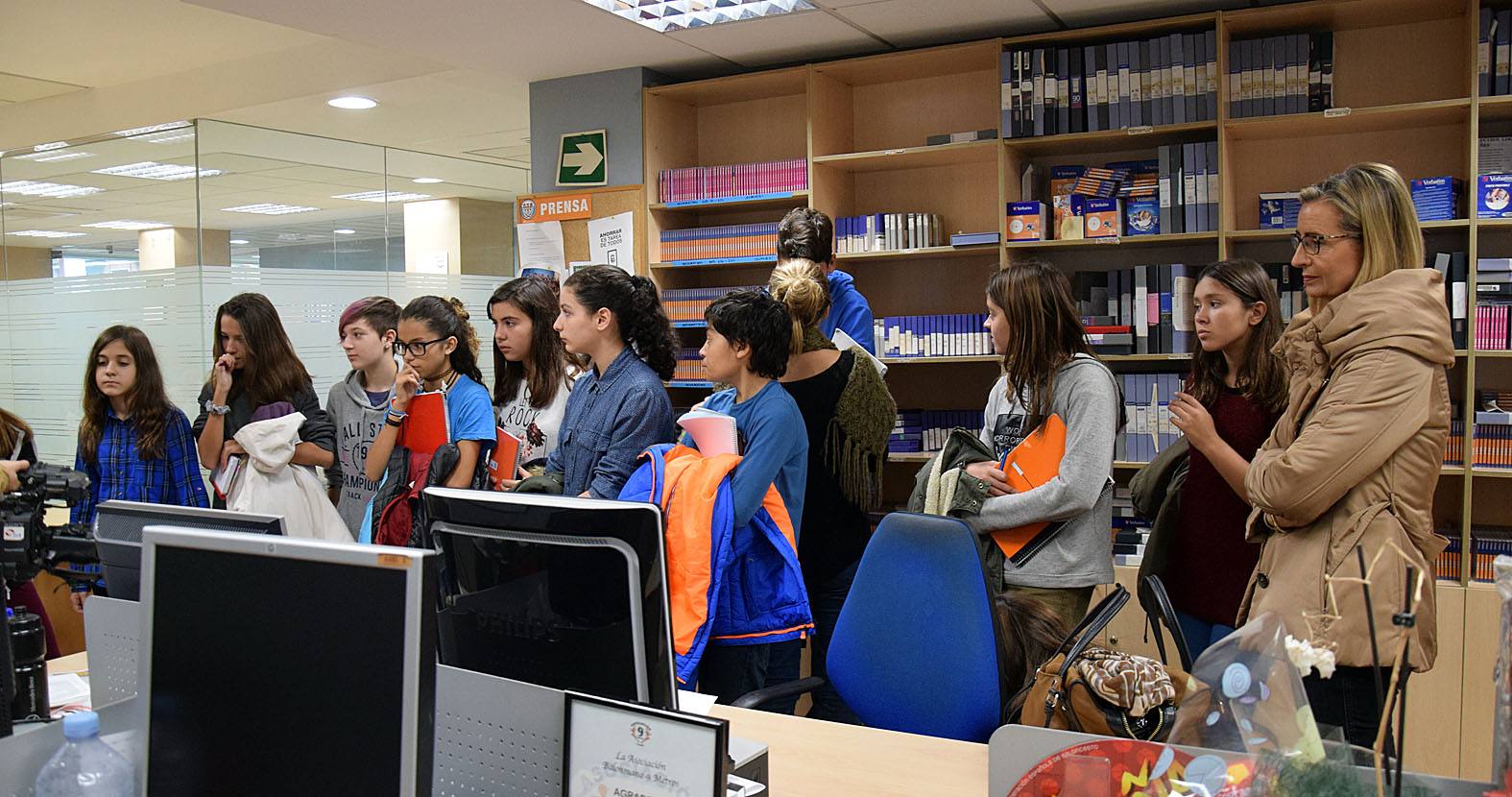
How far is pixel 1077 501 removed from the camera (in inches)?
106

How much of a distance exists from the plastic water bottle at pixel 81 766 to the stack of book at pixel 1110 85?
4.05 metres

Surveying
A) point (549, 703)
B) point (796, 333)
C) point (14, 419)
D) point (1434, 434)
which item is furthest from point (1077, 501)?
point (14, 419)

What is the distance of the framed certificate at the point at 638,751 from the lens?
121cm

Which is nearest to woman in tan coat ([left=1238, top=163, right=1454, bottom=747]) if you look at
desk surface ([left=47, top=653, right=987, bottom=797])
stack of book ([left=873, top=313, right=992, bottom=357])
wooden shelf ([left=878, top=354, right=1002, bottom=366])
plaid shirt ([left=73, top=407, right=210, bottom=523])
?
desk surface ([left=47, top=653, right=987, bottom=797])

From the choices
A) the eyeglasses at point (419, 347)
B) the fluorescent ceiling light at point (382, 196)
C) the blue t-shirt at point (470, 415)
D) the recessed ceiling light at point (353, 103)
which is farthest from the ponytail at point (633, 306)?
the recessed ceiling light at point (353, 103)

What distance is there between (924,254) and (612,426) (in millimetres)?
2374

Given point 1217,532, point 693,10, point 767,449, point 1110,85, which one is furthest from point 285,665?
point 1110,85

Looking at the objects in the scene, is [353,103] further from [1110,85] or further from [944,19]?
[1110,85]

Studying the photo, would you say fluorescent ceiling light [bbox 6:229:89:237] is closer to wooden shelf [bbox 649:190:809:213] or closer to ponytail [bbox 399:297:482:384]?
ponytail [bbox 399:297:482:384]

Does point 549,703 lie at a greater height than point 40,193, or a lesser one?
lesser

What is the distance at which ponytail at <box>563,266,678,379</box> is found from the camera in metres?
3.01

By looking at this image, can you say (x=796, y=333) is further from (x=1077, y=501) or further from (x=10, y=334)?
(x=10, y=334)

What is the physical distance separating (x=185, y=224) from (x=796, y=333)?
303 cm

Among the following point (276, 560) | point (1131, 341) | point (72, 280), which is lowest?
point (276, 560)
